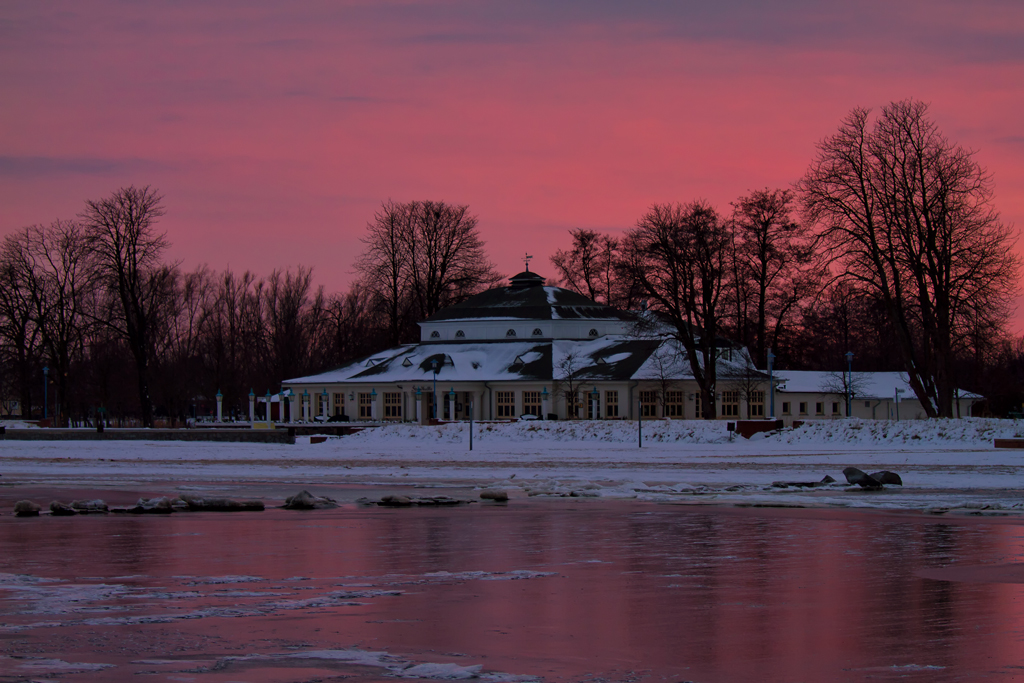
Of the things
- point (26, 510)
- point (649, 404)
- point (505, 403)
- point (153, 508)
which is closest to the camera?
point (26, 510)

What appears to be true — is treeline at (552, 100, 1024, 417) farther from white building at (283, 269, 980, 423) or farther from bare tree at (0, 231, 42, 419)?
bare tree at (0, 231, 42, 419)

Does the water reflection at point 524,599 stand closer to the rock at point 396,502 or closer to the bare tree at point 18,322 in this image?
the rock at point 396,502

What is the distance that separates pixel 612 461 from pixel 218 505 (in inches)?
791

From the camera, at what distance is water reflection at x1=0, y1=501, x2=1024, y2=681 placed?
8.83m

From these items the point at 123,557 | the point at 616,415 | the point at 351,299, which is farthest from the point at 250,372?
the point at 123,557

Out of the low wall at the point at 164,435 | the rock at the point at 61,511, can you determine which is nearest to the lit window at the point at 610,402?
the low wall at the point at 164,435

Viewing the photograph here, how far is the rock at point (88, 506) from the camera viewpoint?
2056 centimetres

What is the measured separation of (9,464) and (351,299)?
75.8 m

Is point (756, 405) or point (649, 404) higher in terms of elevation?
point (649, 404)

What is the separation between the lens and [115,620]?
1021cm

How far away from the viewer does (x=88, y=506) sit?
20.7 meters

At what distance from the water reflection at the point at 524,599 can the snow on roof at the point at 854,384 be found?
65863mm

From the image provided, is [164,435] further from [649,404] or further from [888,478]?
[888,478]

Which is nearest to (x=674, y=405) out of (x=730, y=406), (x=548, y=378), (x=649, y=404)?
(x=649, y=404)
